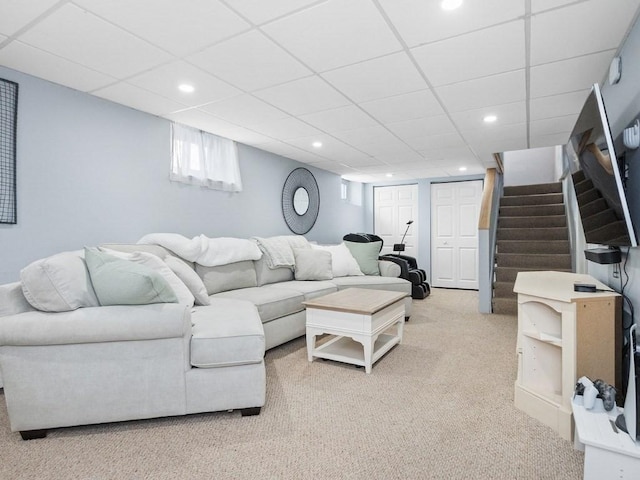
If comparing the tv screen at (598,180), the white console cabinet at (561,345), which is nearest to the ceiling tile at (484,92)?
the tv screen at (598,180)

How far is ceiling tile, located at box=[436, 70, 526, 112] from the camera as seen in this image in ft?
7.95

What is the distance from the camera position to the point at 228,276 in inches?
130

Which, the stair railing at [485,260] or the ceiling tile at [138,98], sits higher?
the ceiling tile at [138,98]

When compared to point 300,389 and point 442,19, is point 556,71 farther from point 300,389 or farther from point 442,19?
point 300,389

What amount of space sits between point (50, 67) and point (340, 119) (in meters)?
2.18

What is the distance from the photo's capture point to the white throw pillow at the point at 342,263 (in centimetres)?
436

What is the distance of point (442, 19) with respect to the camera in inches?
68.6

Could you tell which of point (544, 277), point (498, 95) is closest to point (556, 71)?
point (498, 95)

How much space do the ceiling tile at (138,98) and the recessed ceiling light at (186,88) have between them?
26 centimetres

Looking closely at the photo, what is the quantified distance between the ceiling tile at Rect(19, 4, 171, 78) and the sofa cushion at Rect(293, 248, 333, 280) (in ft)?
7.92

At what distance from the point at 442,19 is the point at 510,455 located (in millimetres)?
2099

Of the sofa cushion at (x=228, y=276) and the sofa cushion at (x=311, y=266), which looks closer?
the sofa cushion at (x=228, y=276)

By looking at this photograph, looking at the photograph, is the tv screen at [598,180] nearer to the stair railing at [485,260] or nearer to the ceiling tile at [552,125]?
the ceiling tile at [552,125]

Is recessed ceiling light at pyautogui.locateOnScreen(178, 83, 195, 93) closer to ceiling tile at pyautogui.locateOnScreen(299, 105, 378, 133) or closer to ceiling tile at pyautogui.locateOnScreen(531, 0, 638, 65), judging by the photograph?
ceiling tile at pyautogui.locateOnScreen(299, 105, 378, 133)
